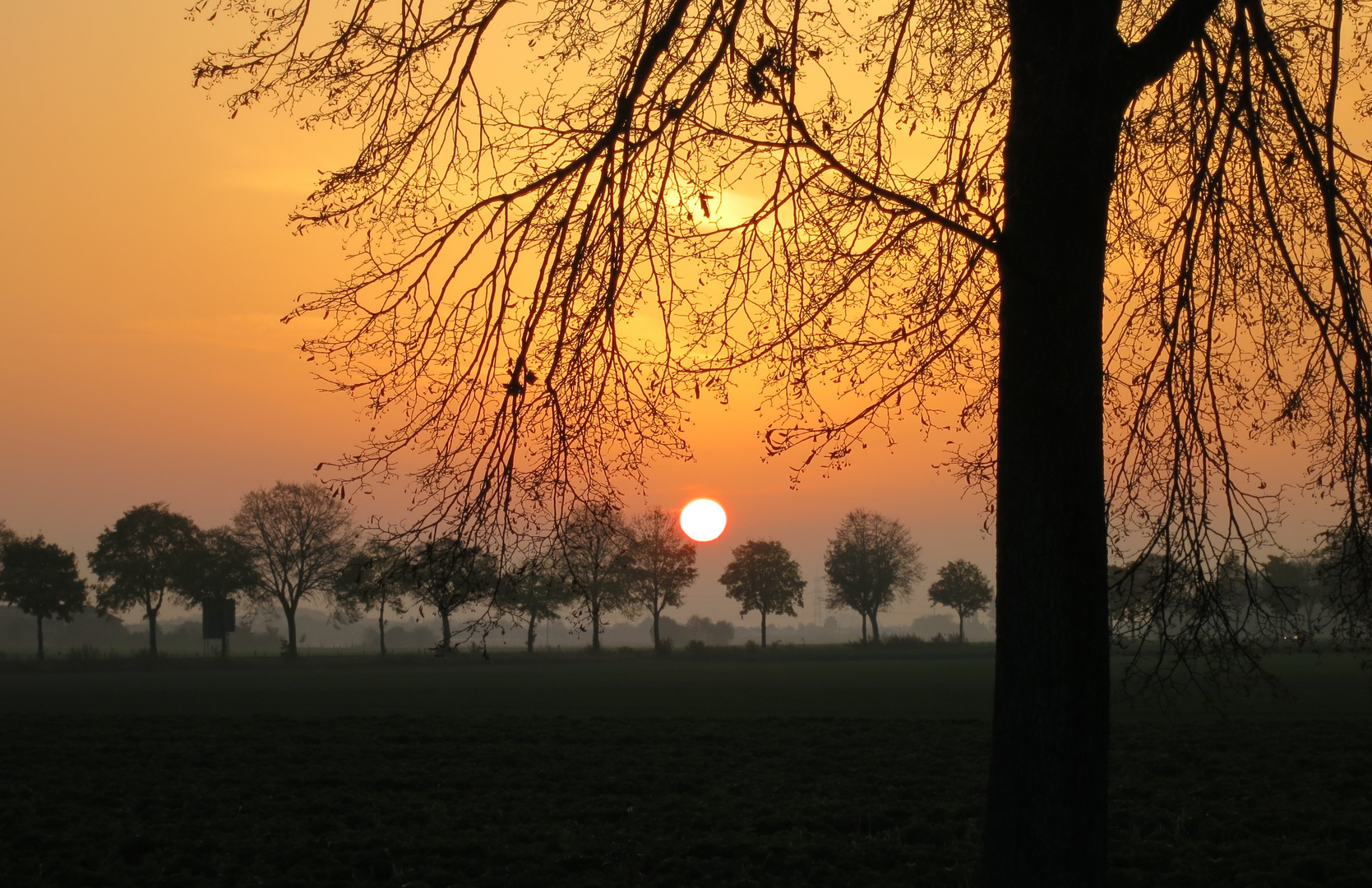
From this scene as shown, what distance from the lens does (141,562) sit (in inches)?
3265

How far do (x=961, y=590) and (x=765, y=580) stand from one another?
21.2 m

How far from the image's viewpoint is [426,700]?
114 feet

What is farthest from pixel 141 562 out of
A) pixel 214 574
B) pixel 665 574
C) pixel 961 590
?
pixel 961 590

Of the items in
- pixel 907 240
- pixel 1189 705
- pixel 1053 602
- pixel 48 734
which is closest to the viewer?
pixel 1053 602

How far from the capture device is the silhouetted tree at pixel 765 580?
351 ft

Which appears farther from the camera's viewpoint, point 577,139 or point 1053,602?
A: point 577,139

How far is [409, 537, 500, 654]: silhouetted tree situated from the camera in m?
5.98

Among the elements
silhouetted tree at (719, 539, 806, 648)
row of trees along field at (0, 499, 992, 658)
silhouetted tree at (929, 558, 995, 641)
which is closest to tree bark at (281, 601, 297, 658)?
row of trees along field at (0, 499, 992, 658)

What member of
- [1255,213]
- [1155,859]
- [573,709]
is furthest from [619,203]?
[573,709]

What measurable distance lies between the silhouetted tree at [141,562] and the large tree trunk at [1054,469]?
8583 centimetres

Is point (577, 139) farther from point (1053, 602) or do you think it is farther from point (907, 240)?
point (1053, 602)

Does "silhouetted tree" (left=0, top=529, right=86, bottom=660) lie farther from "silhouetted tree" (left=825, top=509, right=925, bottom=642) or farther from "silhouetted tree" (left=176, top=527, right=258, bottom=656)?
"silhouetted tree" (left=825, top=509, right=925, bottom=642)

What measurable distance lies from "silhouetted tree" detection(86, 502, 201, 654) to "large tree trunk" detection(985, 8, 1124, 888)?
282ft

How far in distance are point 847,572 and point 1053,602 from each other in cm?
10816
